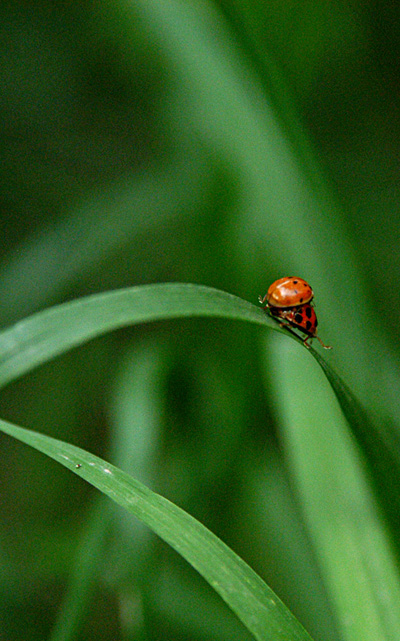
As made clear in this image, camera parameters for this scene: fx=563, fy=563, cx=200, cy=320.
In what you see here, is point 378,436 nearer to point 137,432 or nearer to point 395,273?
point 137,432

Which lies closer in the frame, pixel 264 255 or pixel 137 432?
pixel 137 432

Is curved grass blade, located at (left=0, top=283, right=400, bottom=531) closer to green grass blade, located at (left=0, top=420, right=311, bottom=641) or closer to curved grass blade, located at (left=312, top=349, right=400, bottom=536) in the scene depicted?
curved grass blade, located at (left=312, top=349, right=400, bottom=536)

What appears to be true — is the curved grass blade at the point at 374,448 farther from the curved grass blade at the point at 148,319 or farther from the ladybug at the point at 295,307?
the ladybug at the point at 295,307

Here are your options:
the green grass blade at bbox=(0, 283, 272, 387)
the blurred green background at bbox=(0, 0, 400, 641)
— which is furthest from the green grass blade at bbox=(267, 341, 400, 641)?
the green grass blade at bbox=(0, 283, 272, 387)

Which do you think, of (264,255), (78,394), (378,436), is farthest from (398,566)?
(78,394)

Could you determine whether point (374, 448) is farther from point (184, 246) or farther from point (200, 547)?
point (184, 246)

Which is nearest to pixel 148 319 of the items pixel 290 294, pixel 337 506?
pixel 290 294
